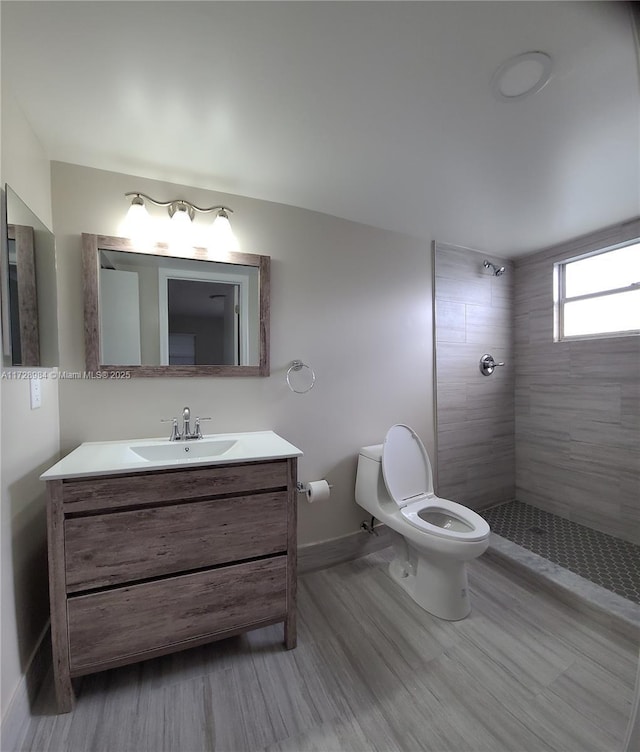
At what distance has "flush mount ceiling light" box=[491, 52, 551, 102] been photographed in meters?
1.03

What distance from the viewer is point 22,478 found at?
1.19 m

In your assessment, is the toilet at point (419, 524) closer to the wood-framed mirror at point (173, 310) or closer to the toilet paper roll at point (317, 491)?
the toilet paper roll at point (317, 491)

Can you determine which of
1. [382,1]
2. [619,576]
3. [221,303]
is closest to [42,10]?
[382,1]

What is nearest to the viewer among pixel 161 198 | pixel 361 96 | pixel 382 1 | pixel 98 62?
pixel 382 1

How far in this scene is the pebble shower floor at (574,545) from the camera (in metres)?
1.80

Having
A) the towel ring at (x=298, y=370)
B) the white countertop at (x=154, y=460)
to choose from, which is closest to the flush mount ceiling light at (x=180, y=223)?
the towel ring at (x=298, y=370)

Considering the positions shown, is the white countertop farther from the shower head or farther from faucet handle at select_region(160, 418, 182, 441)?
the shower head

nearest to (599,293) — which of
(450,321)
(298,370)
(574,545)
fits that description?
(450,321)

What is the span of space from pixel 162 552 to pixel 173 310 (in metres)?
1.14

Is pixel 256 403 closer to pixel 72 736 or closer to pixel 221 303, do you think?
pixel 221 303

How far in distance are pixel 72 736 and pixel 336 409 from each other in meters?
1.71

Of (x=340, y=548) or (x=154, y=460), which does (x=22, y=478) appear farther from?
(x=340, y=548)

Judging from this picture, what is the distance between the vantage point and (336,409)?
6.86 feet

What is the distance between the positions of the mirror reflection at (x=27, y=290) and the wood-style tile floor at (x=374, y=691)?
4.32 feet
